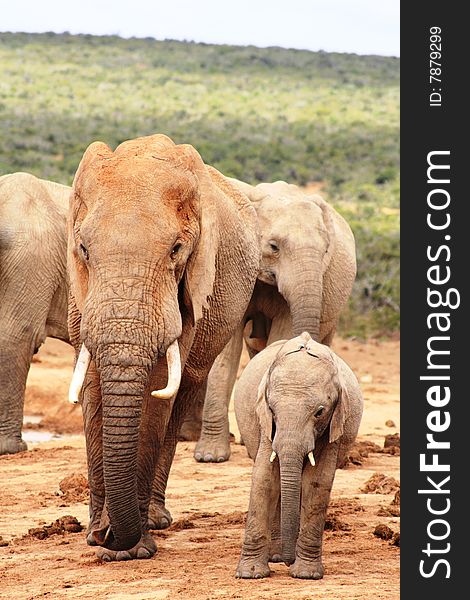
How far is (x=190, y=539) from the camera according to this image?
24.2 feet

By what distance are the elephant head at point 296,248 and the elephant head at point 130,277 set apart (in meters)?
3.26

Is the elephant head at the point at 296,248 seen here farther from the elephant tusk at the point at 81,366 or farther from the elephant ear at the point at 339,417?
the elephant tusk at the point at 81,366

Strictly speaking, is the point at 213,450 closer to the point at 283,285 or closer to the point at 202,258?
the point at 283,285

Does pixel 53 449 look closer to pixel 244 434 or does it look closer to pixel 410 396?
pixel 244 434

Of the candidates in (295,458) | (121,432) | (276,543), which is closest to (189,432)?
(276,543)

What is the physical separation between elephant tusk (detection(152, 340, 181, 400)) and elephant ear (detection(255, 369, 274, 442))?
0.52m

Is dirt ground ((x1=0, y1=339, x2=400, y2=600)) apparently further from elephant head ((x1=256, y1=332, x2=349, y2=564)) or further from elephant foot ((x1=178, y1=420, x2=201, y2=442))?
elephant head ((x1=256, y1=332, x2=349, y2=564))

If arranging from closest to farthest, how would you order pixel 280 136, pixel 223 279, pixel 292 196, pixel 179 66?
pixel 223 279 → pixel 292 196 → pixel 280 136 → pixel 179 66

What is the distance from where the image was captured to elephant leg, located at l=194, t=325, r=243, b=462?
34.1 ft

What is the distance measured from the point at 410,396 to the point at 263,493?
97 cm

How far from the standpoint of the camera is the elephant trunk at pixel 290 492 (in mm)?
6109

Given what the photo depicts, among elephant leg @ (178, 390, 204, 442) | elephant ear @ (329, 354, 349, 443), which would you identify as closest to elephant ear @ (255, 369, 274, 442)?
elephant ear @ (329, 354, 349, 443)

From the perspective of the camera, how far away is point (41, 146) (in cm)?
3666

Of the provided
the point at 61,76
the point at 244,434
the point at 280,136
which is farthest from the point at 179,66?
the point at 244,434
